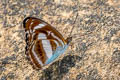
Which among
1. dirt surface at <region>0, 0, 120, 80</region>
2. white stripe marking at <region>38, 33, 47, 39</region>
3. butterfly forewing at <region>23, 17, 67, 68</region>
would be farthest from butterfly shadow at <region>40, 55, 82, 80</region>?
white stripe marking at <region>38, 33, 47, 39</region>

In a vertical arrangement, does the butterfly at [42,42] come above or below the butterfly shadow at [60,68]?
above

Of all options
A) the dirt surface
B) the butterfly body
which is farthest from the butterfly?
the dirt surface

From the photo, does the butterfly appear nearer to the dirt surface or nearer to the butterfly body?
the butterfly body

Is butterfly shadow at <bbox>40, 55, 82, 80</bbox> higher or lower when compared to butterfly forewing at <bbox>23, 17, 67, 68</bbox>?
lower

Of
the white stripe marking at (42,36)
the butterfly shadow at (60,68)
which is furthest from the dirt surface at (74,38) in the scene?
the white stripe marking at (42,36)

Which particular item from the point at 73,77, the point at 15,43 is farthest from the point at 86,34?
the point at 15,43

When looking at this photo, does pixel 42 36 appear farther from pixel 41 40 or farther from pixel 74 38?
pixel 74 38

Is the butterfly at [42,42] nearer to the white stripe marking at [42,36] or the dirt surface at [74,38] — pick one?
the white stripe marking at [42,36]
